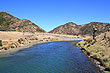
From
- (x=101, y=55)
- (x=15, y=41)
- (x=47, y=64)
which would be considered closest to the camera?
(x=47, y=64)

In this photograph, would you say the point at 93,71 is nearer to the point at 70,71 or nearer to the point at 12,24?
the point at 70,71

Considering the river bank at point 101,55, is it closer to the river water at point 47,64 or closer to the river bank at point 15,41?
the river water at point 47,64

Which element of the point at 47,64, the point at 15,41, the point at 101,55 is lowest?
the point at 47,64

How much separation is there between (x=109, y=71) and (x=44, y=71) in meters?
10.8

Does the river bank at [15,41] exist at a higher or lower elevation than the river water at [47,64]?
higher

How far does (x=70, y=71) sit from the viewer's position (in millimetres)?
19547

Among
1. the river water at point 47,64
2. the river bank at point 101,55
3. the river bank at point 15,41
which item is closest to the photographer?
the river bank at point 101,55

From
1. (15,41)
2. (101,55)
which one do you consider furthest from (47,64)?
(15,41)

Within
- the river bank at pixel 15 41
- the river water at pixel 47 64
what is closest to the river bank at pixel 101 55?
the river water at pixel 47 64

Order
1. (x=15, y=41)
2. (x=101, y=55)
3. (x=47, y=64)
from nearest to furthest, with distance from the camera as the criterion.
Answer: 1. (x=47, y=64)
2. (x=101, y=55)
3. (x=15, y=41)


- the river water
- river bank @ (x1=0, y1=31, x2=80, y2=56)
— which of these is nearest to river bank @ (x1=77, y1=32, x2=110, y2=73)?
the river water

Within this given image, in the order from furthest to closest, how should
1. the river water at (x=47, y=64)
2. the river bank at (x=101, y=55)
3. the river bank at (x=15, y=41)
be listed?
the river bank at (x=15, y=41), the river water at (x=47, y=64), the river bank at (x=101, y=55)

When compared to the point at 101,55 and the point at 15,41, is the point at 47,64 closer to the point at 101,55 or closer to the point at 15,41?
the point at 101,55

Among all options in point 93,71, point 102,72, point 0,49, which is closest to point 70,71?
point 93,71
